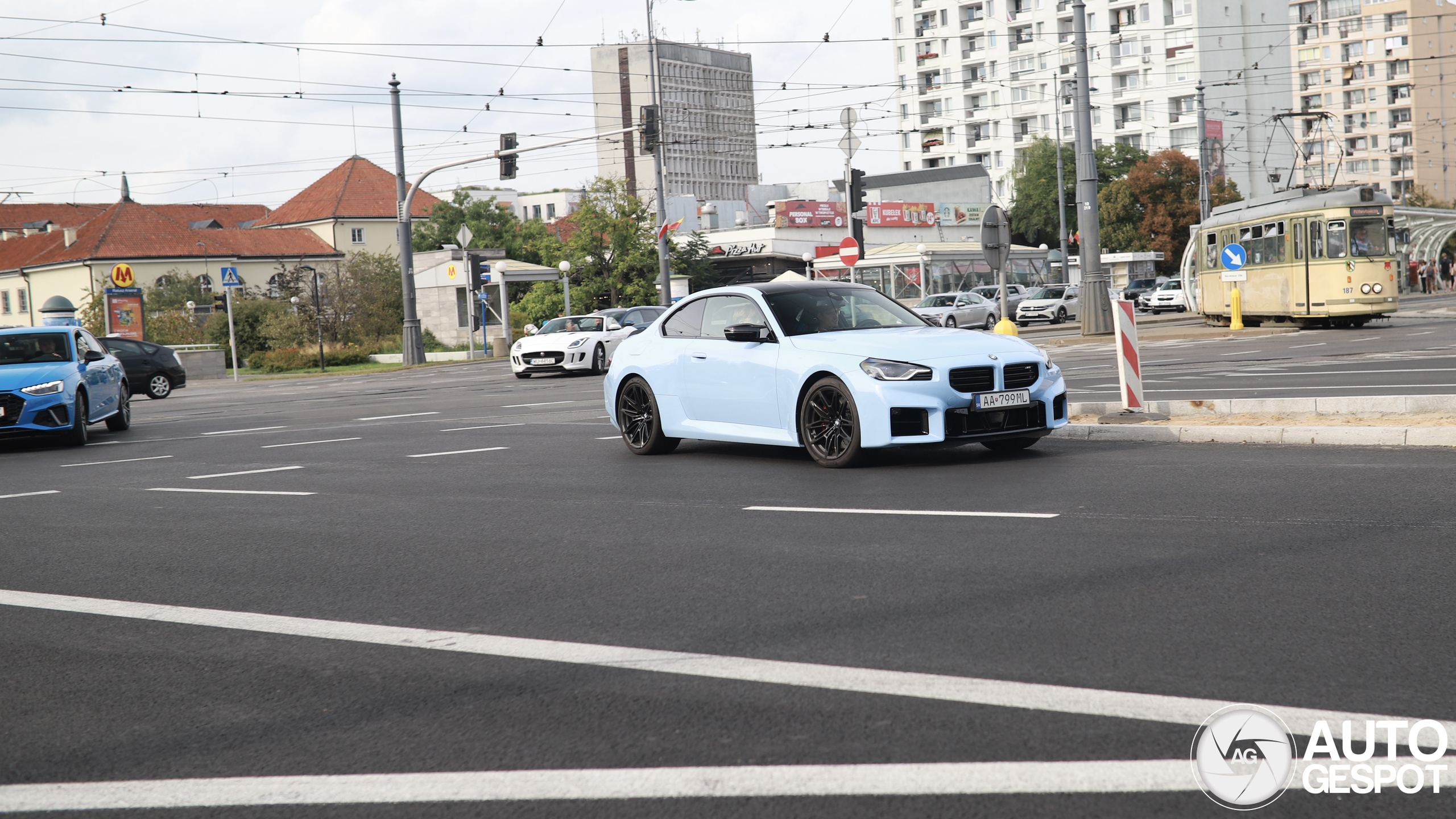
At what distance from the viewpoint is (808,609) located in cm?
550

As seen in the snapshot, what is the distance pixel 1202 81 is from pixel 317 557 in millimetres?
100818

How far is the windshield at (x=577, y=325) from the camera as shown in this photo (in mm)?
32000

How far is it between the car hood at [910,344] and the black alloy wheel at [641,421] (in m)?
1.77

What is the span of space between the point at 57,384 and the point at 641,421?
8200mm

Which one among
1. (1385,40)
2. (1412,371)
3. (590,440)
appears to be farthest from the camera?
(1385,40)

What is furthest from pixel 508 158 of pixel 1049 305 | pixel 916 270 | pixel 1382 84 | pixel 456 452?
pixel 1382 84

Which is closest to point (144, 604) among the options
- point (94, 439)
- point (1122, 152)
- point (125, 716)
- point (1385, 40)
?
point (125, 716)

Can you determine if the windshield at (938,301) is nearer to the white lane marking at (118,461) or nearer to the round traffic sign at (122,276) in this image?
the round traffic sign at (122,276)

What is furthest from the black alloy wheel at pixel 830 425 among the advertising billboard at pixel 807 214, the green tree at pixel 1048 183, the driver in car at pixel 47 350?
the green tree at pixel 1048 183

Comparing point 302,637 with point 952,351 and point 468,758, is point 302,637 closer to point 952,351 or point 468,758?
point 468,758

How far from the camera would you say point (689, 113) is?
15862cm

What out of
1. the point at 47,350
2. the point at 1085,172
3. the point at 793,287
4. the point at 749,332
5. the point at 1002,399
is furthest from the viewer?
the point at 1085,172

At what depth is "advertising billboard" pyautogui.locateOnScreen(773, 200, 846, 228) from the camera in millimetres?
78188

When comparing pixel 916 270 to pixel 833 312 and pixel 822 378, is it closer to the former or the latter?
pixel 833 312
